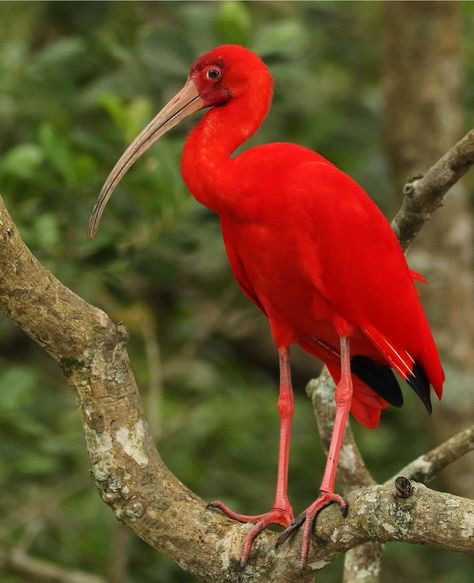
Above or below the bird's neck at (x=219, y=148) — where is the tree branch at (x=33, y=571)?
below

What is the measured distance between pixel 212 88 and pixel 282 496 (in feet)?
5.01

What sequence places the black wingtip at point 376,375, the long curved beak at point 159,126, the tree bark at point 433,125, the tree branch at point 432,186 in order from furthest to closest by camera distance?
1. the tree bark at point 433,125
2. the black wingtip at point 376,375
3. the long curved beak at point 159,126
4. the tree branch at point 432,186

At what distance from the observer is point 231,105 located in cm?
443

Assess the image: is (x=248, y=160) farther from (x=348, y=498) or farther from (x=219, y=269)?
(x=219, y=269)

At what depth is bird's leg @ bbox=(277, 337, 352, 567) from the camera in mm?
3402

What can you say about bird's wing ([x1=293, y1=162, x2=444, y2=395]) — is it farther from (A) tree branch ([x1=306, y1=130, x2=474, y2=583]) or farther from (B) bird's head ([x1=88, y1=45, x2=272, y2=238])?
(B) bird's head ([x1=88, y1=45, x2=272, y2=238])

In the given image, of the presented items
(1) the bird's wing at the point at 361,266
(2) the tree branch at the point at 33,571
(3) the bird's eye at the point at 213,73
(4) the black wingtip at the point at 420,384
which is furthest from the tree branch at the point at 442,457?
(2) the tree branch at the point at 33,571

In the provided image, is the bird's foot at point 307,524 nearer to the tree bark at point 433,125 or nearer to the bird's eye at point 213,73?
the bird's eye at point 213,73

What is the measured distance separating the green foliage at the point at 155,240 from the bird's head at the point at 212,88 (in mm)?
854

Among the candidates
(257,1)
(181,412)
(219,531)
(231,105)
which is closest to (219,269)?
(181,412)

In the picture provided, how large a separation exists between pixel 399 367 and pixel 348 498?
1.11 metres

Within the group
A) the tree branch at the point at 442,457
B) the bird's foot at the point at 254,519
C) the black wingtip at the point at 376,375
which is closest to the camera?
the bird's foot at the point at 254,519

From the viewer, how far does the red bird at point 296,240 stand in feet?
13.6

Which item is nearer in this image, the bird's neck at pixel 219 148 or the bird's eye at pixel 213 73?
the bird's neck at pixel 219 148
